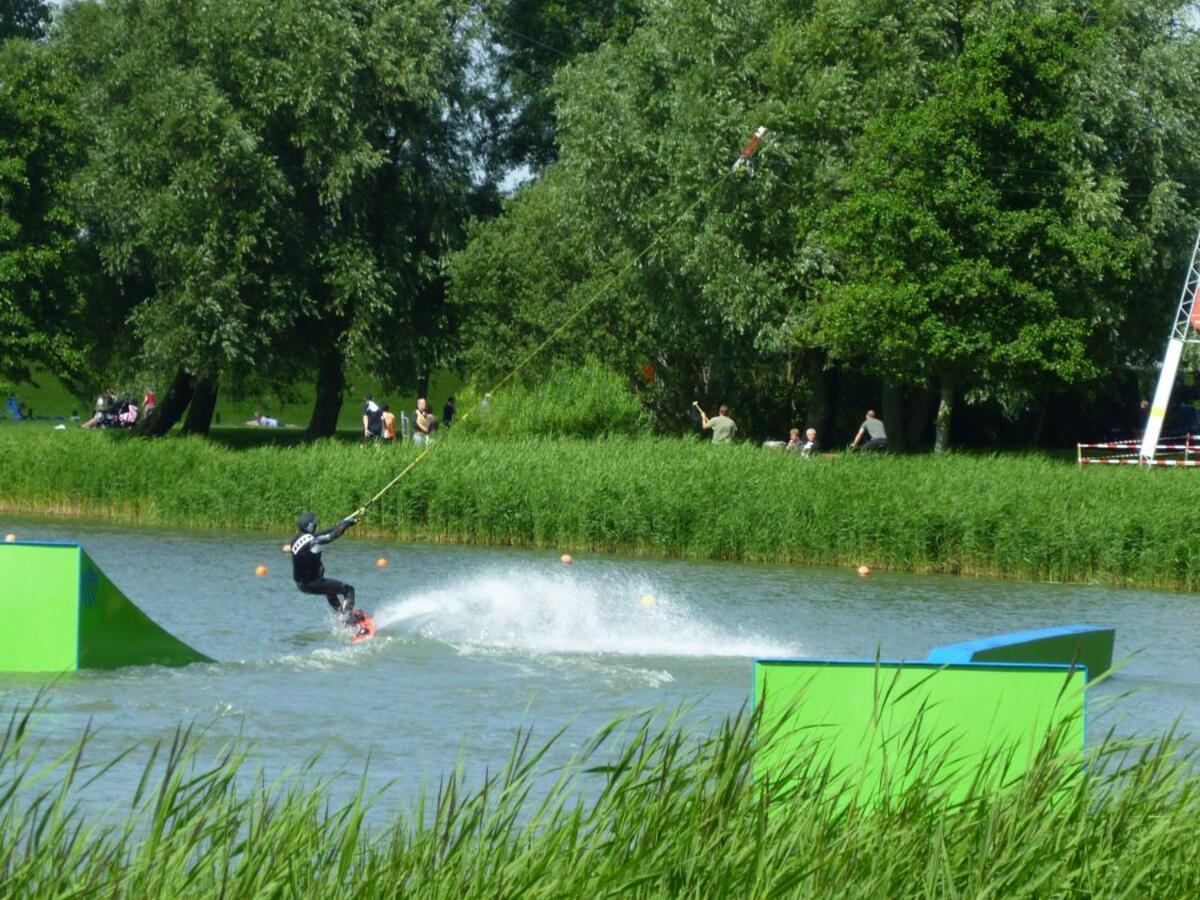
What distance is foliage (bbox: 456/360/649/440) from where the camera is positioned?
3538 cm

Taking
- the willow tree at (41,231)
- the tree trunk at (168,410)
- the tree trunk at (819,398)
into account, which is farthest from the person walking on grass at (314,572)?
the tree trunk at (168,410)

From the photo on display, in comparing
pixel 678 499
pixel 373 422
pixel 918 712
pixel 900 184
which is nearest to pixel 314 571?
pixel 918 712

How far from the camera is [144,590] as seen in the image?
22.6 meters

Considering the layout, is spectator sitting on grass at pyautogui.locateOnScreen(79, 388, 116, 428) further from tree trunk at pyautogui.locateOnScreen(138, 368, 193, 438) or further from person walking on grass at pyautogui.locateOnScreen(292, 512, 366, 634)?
person walking on grass at pyautogui.locateOnScreen(292, 512, 366, 634)

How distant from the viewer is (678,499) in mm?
28656

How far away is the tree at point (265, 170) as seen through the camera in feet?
131

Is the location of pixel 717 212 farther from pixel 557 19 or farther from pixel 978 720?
pixel 978 720

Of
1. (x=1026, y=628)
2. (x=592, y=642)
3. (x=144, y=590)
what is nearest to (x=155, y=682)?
(x=592, y=642)

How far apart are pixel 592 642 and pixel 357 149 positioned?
25490 millimetres

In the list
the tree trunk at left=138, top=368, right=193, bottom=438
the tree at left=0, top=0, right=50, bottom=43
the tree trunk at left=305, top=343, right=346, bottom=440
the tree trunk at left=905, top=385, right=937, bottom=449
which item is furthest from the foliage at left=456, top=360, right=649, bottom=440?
the tree at left=0, top=0, right=50, bottom=43

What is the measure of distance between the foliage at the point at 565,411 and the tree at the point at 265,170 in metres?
7.00

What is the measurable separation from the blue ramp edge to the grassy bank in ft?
28.0

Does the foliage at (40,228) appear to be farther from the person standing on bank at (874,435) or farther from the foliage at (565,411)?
the person standing on bank at (874,435)

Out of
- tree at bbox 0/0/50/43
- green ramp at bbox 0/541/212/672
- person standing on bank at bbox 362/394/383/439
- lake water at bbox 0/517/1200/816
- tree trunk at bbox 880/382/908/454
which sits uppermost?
tree at bbox 0/0/50/43
